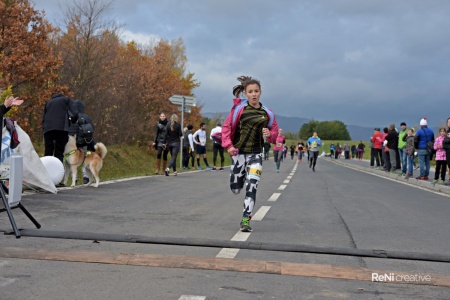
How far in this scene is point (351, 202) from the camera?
10.6 meters

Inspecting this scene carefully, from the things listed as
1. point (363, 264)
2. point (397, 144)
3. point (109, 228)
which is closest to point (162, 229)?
point (109, 228)

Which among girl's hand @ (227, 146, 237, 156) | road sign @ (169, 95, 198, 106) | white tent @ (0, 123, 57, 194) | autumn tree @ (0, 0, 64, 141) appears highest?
autumn tree @ (0, 0, 64, 141)

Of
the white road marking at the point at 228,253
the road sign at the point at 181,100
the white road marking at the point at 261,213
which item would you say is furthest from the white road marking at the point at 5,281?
the road sign at the point at 181,100

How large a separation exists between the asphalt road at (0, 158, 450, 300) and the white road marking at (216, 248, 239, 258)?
0.01 meters

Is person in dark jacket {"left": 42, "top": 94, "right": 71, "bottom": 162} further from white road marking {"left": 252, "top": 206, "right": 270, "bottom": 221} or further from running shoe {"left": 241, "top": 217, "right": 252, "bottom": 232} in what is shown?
running shoe {"left": 241, "top": 217, "right": 252, "bottom": 232}

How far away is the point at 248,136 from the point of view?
6.60 metres

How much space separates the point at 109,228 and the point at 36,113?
19963mm

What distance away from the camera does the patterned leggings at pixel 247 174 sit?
6.54 metres

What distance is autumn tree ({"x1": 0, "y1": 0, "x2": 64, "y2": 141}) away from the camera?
2303 centimetres

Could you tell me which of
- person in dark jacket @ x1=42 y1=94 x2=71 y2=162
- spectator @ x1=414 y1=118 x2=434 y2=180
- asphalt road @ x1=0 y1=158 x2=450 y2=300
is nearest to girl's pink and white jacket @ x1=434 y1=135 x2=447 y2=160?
spectator @ x1=414 y1=118 x2=434 y2=180

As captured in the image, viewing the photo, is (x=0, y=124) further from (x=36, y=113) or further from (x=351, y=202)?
(x=36, y=113)

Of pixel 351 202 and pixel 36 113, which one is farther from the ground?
pixel 36 113

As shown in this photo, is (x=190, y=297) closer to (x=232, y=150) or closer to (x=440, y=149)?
(x=232, y=150)

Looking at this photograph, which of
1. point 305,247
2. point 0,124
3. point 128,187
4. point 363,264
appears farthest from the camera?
point 128,187
